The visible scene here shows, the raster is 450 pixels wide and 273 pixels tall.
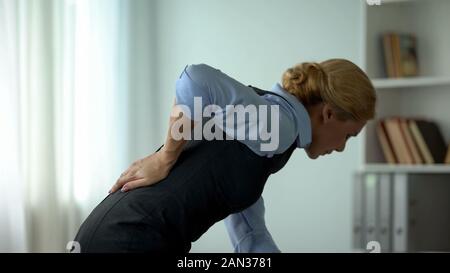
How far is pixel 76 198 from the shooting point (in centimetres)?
118

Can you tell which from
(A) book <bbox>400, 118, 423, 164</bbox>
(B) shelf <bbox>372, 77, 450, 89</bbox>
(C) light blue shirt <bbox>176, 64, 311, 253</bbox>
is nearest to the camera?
(C) light blue shirt <bbox>176, 64, 311, 253</bbox>

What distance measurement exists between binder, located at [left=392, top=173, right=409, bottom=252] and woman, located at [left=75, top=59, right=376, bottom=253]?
867mm

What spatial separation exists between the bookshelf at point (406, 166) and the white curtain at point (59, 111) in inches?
26.8

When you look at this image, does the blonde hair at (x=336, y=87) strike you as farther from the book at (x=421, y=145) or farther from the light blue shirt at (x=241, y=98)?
the book at (x=421, y=145)

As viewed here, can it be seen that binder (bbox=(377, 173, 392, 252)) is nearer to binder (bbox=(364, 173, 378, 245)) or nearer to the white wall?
binder (bbox=(364, 173, 378, 245))

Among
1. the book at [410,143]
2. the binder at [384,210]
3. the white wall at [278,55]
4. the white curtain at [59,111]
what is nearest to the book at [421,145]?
the book at [410,143]

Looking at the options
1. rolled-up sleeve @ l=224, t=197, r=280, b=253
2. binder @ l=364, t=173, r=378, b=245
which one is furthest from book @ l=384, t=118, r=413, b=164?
rolled-up sleeve @ l=224, t=197, r=280, b=253

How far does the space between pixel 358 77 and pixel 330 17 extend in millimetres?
588

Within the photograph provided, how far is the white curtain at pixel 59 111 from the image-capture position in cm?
118

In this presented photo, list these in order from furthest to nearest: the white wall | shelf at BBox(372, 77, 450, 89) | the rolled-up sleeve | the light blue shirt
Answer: shelf at BBox(372, 77, 450, 89) → the white wall → the rolled-up sleeve → the light blue shirt

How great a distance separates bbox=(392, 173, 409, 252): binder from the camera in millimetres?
1597

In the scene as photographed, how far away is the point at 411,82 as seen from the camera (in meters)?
1.60

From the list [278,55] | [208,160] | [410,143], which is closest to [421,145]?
[410,143]
